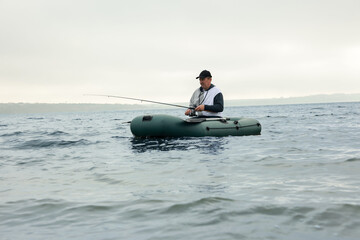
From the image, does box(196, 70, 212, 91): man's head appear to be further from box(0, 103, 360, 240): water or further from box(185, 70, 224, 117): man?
box(0, 103, 360, 240): water

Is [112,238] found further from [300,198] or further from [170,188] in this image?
[300,198]

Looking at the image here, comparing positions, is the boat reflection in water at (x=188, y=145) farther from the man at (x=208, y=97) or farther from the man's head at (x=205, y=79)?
the man's head at (x=205, y=79)

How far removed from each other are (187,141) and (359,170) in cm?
541

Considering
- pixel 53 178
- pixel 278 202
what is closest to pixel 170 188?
pixel 278 202

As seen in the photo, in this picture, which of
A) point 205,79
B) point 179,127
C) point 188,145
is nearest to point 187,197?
point 188,145

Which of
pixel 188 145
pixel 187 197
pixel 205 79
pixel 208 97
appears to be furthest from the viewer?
pixel 208 97

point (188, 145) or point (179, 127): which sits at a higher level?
point (179, 127)

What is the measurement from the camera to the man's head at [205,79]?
10609 mm

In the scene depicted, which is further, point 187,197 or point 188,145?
point 188,145

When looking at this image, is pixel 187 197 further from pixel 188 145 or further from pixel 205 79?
pixel 205 79

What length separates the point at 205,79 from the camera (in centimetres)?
1068

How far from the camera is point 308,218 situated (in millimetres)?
3236

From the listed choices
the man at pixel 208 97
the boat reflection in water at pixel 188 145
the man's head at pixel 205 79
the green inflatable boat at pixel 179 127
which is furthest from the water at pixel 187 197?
the man's head at pixel 205 79

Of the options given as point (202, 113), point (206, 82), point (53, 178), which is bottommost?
point (53, 178)
